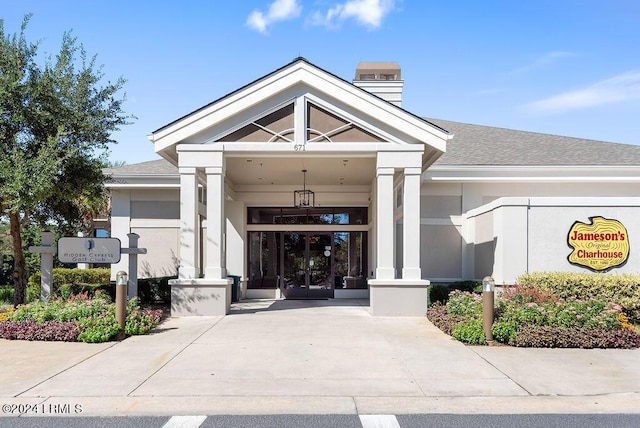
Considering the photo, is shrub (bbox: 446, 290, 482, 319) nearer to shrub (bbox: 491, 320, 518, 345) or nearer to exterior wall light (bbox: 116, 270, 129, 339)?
shrub (bbox: 491, 320, 518, 345)

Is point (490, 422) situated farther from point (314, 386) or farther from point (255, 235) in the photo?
point (255, 235)

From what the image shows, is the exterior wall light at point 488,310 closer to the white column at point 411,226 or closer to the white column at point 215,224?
the white column at point 411,226

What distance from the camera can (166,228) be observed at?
19.2 m

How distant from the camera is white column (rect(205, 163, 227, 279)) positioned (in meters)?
13.5

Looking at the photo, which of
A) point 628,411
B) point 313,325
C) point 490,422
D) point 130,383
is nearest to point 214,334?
Result: point 313,325

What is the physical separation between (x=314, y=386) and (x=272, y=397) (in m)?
0.71

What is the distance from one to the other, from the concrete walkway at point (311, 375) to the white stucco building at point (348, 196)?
3.56 m

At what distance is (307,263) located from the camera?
2041cm

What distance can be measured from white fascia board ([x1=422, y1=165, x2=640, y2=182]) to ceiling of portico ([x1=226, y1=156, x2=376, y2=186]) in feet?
7.98

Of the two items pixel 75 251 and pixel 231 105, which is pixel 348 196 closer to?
pixel 231 105

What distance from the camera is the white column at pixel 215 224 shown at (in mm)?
13500

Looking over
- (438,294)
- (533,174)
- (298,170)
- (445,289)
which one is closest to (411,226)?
(438,294)

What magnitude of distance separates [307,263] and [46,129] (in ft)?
34.2

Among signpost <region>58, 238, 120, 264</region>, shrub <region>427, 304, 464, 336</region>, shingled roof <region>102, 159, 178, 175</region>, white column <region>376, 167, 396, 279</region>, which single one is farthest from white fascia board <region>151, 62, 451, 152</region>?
shingled roof <region>102, 159, 178, 175</region>
